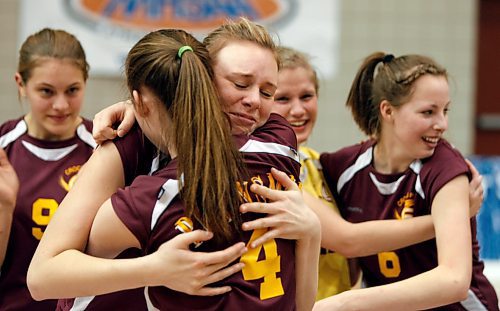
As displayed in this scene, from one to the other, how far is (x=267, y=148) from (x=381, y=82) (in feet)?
2.78

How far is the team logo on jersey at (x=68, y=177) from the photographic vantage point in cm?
218

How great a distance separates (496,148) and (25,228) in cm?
502

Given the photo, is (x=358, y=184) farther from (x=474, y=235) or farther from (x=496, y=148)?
(x=496, y=148)

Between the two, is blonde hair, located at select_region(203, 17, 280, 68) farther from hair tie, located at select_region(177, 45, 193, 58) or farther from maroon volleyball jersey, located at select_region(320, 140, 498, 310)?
maroon volleyball jersey, located at select_region(320, 140, 498, 310)

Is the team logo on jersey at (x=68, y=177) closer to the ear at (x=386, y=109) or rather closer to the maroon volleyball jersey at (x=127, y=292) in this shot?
the maroon volleyball jersey at (x=127, y=292)

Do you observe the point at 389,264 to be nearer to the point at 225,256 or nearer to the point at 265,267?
the point at 265,267

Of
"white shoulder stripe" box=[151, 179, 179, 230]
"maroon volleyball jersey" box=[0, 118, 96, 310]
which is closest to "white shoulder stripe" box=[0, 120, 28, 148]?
"maroon volleyball jersey" box=[0, 118, 96, 310]

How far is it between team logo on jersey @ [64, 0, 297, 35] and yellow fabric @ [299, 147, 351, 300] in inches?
128

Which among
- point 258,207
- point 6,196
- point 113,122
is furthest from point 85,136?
point 258,207

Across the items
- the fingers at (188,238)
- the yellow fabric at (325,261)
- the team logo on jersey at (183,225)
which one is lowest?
the yellow fabric at (325,261)

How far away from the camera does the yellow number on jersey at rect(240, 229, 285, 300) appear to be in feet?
4.49

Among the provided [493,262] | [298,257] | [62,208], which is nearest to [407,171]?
[298,257]

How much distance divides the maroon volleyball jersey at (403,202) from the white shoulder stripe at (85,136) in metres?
0.80

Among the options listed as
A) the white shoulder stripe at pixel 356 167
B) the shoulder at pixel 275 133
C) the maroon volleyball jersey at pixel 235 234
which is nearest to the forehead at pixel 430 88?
the white shoulder stripe at pixel 356 167
